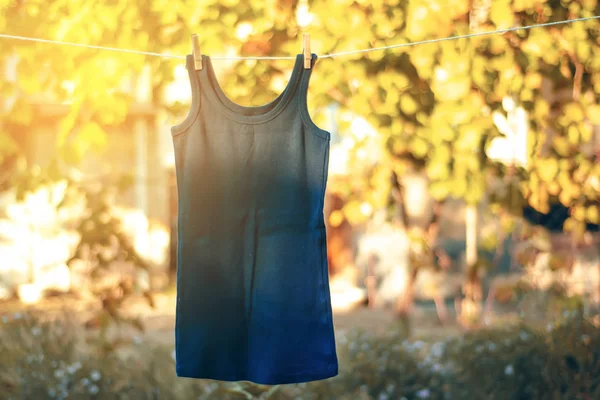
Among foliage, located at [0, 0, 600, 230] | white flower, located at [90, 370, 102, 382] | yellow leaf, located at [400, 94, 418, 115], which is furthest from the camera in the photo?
white flower, located at [90, 370, 102, 382]

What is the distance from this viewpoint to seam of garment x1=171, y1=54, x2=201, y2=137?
8.19 feet

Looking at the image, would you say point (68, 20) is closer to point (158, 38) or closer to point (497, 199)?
point (158, 38)

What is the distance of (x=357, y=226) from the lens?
981 centimetres

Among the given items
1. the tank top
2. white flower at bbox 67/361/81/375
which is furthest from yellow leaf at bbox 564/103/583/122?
white flower at bbox 67/361/81/375

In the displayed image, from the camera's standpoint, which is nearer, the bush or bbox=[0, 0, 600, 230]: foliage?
bbox=[0, 0, 600, 230]: foliage

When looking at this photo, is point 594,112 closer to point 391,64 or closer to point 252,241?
point 391,64

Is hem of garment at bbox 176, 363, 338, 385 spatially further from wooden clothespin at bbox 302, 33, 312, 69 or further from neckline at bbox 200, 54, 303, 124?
wooden clothespin at bbox 302, 33, 312, 69

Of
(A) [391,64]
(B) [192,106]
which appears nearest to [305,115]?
(B) [192,106]

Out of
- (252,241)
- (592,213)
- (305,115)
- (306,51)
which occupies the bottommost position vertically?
(252,241)

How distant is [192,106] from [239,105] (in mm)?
158

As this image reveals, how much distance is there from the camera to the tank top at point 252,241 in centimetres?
247

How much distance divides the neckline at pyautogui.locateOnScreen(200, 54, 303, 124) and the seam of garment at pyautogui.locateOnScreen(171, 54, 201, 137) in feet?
0.08

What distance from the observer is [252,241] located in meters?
2.50

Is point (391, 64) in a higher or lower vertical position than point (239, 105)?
higher
